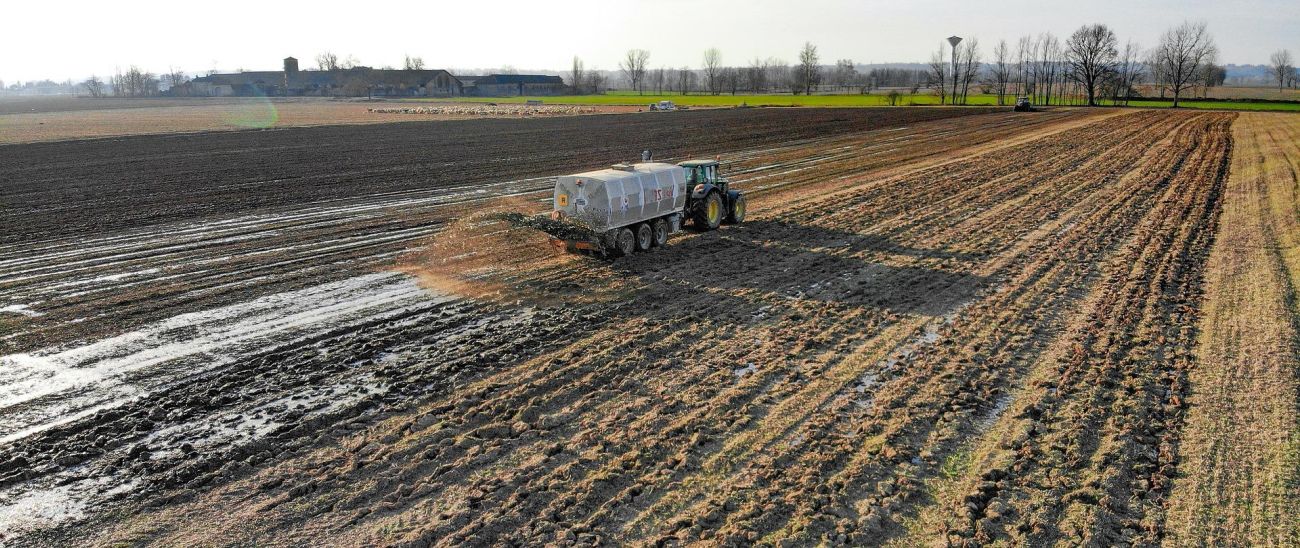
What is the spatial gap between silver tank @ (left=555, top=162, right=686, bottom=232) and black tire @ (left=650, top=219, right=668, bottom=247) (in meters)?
0.26

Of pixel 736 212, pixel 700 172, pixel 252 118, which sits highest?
pixel 252 118

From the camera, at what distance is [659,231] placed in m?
18.6

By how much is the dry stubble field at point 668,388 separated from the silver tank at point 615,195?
96cm

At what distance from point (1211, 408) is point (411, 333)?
1052cm

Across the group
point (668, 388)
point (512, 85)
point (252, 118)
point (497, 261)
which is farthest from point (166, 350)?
point (512, 85)

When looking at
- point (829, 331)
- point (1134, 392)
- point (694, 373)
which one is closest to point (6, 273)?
point (694, 373)

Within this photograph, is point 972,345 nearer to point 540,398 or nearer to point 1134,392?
point 1134,392

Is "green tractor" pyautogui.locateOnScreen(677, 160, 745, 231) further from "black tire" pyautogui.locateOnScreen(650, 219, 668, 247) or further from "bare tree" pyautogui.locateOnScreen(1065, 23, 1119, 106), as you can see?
"bare tree" pyautogui.locateOnScreen(1065, 23, 1119, 106)

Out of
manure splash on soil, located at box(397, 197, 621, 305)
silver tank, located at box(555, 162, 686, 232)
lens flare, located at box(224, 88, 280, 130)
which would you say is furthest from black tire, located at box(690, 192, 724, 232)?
lens flare, located at box(224, 88, 280, 130)

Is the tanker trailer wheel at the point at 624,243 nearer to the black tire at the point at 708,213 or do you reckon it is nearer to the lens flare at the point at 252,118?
the black tire at the point at 708,213

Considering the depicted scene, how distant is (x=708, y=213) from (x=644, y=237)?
257 cm

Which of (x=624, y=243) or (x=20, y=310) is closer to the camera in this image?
(x=20, y=310)

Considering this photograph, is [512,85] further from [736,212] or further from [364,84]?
[736,212]

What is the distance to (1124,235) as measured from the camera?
66.0 feet
